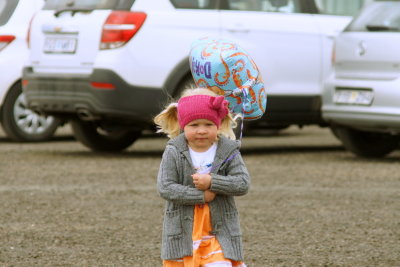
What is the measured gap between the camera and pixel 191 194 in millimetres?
4609

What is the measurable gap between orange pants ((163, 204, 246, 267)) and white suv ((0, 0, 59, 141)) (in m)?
8.81

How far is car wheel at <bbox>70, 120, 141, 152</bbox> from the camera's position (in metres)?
12.6

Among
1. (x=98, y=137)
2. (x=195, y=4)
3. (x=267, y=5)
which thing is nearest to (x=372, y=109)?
(x=267, y=5)

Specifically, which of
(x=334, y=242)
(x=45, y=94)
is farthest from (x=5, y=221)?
(x=45, y=94)

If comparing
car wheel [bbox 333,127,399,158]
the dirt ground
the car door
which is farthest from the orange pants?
car wheel [bbox 333,127,399,158]

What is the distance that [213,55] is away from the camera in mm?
4926

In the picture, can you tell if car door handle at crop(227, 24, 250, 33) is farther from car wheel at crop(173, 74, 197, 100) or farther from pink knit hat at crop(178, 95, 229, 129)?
pink knit hat at crop(178, 95, 229, 129)

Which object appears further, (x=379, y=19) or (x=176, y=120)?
(x=379, y=19)

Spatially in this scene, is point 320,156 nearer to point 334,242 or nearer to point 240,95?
point 334,242

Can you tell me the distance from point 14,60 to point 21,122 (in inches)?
29.8

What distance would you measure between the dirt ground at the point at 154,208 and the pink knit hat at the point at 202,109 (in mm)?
1734

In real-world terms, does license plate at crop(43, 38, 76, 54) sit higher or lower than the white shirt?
lower

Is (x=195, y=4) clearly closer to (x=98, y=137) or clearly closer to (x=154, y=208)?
(x=98, y=137)

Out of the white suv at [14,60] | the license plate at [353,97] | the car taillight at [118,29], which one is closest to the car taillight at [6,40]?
the white suv at [14,60]
